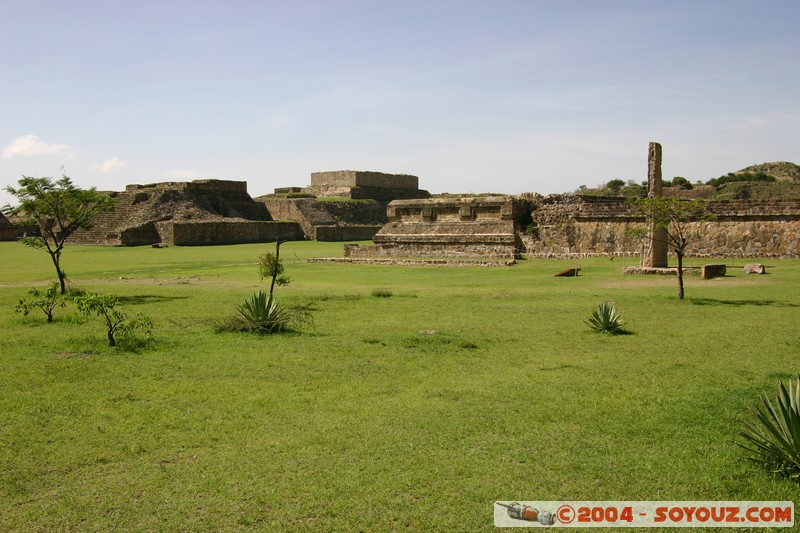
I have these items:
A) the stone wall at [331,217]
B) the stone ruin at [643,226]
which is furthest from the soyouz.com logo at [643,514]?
the stone wall at [331,217]

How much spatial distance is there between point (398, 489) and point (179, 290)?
32.4 feet

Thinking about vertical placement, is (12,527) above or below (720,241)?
below

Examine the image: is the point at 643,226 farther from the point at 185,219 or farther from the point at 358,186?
the point at 358,186

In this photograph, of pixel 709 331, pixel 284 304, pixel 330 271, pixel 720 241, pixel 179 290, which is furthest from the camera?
pixel 720 241

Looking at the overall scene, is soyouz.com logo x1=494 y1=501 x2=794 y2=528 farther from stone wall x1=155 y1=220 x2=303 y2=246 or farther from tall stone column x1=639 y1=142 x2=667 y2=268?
stone wall x1=155 y1=220 x2=303 y2=246

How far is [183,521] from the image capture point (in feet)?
11.1

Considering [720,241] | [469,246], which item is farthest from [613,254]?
[469,246]

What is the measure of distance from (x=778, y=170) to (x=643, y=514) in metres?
51.8

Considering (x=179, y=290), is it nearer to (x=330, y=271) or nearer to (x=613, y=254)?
(x=330, y=271)

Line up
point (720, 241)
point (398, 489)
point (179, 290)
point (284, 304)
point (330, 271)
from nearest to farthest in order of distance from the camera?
point (398, 489)
point (284, 304)
point (179, 290)
point (330, 271)
point (720, 241)

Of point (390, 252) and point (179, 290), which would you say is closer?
point (179, 290)

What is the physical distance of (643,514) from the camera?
11.2ft

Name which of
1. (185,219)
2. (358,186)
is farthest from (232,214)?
(358,186)

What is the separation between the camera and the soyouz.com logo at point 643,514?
10.9 feet
